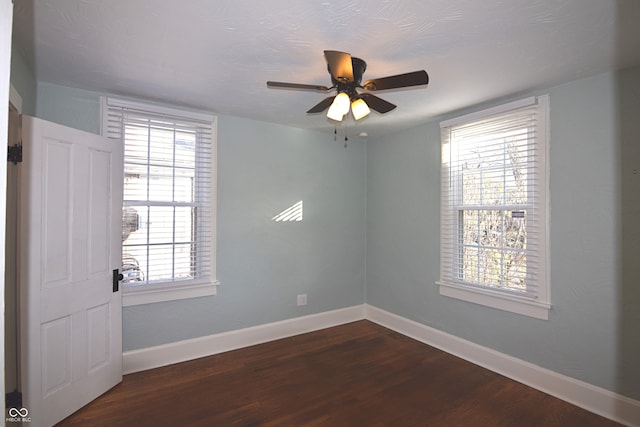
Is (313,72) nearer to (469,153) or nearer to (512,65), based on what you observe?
(512,65)

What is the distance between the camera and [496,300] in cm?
296

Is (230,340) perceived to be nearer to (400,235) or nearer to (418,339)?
(418,339)

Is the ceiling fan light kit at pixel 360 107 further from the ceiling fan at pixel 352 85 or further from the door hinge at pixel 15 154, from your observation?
the door hinge at pixel 15 154

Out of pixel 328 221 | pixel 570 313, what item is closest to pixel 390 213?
pixel 328 221

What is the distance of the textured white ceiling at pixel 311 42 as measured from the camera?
64.3 inches

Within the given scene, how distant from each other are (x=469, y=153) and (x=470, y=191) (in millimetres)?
A: 381

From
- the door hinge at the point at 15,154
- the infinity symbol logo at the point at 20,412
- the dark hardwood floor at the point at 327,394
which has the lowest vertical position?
the dark hardwood floor at the point at 327,394

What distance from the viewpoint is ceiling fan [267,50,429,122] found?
1.81 metres

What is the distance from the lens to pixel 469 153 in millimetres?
3207

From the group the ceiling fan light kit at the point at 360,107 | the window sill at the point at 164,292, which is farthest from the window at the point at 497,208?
the window sill at the point at 164,292

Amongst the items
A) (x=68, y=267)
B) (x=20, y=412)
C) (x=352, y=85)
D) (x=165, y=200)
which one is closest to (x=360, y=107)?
(x=352, y=85)

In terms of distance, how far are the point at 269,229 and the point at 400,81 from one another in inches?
90.3

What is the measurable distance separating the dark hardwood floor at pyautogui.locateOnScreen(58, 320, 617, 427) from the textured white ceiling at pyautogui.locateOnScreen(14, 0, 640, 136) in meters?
2.47

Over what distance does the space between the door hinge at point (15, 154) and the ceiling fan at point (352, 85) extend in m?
1.64
